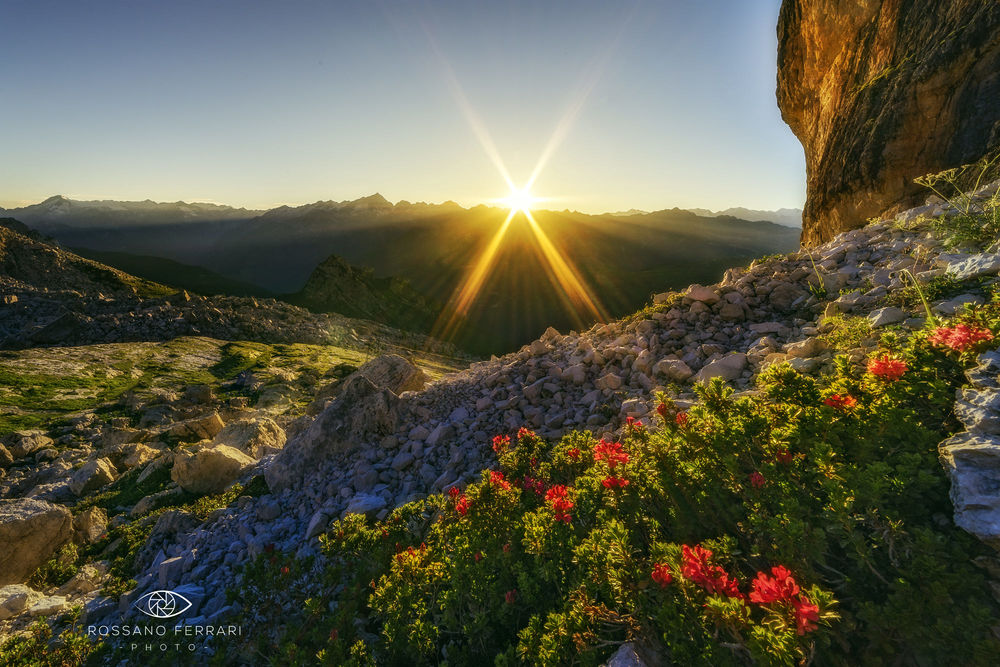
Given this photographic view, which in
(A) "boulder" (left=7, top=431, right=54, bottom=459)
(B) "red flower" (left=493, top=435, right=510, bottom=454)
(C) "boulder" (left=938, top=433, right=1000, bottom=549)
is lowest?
(A) "boulder" (left=7, top=431, right=54, bottom=459)

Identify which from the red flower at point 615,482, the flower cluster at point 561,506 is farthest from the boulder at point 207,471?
the red flower at point 615,482

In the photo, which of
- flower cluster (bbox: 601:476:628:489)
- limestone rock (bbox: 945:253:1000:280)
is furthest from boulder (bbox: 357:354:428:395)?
limestone rock (bbox: 945:253:1000:280)

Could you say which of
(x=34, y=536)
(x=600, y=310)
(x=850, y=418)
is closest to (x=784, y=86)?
(x=850, y=418)

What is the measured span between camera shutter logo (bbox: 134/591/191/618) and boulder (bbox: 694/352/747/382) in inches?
357

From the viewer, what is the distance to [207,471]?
10.7 meters

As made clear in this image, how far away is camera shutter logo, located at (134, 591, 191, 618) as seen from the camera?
Answer: 20.6 ft

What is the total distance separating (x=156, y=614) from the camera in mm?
6254

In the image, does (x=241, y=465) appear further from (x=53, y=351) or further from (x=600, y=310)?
(x=600, y=310)

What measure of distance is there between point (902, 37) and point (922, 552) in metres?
19.9

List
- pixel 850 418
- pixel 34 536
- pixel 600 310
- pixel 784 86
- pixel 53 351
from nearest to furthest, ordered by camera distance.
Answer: pixel 850 418 < pixel 34 536 < pixel 784 86 < pixel 53 351 < pixel 600 310

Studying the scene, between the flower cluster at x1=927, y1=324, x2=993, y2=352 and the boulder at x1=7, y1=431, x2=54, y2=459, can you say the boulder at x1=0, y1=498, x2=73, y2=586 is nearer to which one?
the boulder at x1=7, y1=431, x2=54, y2=459

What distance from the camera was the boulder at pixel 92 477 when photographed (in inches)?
510

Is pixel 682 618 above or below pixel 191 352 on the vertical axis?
above

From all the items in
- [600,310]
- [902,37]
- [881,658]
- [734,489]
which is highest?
[902,37]
